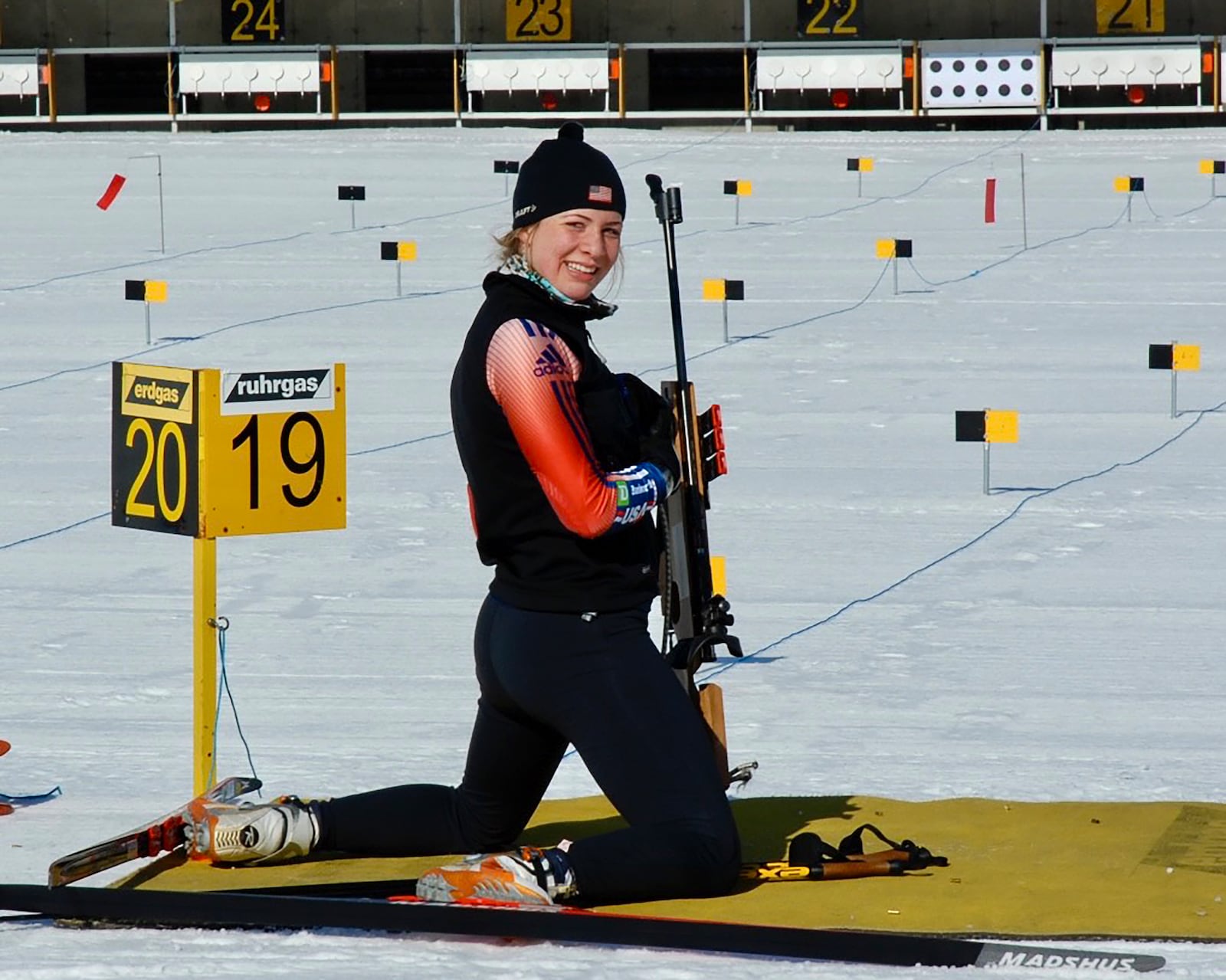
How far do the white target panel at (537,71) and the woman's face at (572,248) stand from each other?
28870mm

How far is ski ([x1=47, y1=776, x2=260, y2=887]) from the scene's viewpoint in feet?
13.5

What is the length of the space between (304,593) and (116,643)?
0.93 m

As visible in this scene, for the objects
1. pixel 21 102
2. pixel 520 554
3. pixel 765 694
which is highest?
pixel 21 102

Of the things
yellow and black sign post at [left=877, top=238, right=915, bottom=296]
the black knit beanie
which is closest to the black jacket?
the black knit beanie

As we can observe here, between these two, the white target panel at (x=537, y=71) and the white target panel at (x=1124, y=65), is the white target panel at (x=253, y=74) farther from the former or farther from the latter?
the white target panel at (x=1124, y=65)

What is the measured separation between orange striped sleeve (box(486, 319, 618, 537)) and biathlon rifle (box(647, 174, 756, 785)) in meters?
0.39

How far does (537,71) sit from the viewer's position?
108 feet

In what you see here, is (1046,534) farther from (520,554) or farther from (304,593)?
(520,554)

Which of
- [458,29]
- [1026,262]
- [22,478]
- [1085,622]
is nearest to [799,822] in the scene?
[1085,622]

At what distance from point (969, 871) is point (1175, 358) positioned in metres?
7.25

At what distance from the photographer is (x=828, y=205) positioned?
2155cm

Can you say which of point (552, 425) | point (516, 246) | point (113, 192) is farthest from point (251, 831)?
point (113, 192)

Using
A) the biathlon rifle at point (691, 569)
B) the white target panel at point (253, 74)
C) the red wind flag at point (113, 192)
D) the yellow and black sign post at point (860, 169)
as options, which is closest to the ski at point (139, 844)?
the biathlon rifle at point (691, 569)

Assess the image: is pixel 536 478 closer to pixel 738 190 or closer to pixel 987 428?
pixel 987 428
